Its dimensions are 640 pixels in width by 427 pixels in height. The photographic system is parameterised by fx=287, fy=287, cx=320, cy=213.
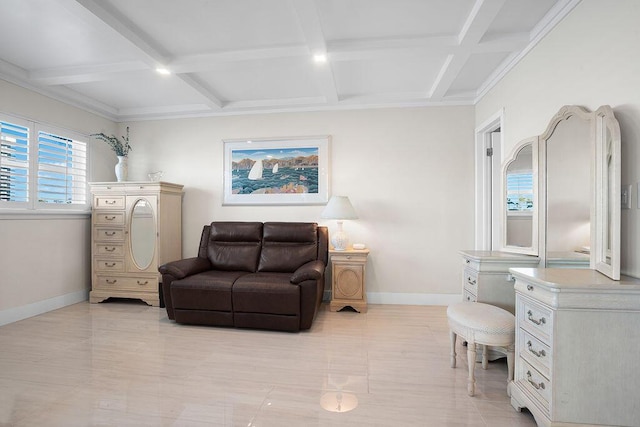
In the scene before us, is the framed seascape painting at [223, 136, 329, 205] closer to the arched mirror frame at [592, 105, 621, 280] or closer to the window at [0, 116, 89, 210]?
the window at [0, 116, 89, 210]

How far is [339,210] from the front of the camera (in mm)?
3340

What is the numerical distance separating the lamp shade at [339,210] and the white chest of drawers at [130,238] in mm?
2111

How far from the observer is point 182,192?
4.07 meters

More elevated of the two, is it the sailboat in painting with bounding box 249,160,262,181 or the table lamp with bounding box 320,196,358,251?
the sailboat in painting with bounding box 249,160,262,181

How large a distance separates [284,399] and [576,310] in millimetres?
1672

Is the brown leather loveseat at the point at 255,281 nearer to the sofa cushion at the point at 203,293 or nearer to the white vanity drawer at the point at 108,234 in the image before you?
the sofa cushion at the point at 203,293

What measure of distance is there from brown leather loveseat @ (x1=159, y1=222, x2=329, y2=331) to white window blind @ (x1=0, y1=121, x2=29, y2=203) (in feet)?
5.74

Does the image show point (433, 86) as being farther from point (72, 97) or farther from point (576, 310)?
point (72, 97)

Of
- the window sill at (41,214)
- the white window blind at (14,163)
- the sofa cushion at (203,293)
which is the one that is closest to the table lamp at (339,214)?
the sofa cushion at (203,293)

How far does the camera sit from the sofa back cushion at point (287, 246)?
342 centimetres

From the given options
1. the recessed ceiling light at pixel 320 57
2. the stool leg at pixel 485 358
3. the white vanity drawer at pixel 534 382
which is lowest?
the stool leg at pixel 485 358

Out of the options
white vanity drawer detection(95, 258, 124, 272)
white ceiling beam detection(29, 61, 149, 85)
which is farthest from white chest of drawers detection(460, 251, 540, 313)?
white vanity drawer detection(95, 258, 124, 272)

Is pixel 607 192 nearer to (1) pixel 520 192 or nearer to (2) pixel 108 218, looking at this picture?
(1) pixel 520 192

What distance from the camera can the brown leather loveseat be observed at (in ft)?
9.16
